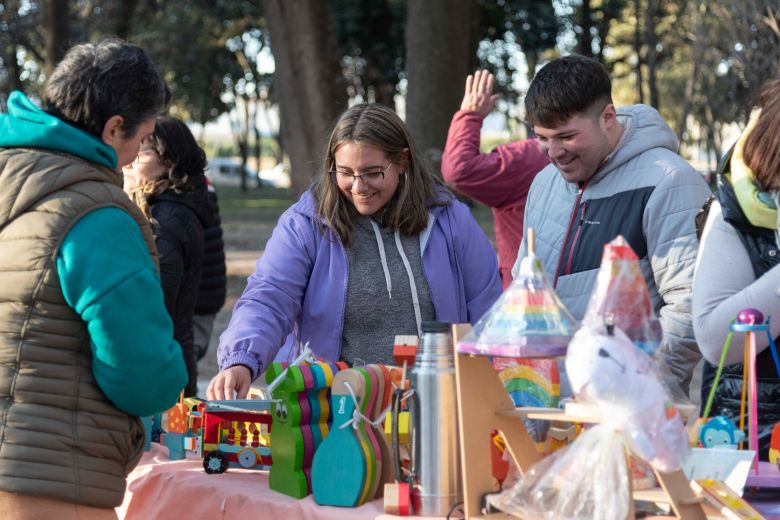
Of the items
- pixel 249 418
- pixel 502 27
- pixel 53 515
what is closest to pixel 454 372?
pixel 249 418

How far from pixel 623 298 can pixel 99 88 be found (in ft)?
3.79

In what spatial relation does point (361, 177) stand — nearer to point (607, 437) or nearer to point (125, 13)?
point (607, 437)

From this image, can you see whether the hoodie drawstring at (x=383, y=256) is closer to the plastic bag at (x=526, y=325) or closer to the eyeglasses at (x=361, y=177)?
the eyeglasses at (x=361, y=177)

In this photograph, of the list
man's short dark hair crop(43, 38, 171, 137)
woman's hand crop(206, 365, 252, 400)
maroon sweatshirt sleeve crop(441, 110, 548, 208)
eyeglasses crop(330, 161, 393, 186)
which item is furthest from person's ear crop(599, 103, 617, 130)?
maroon sweatshirt sleeve crop(441, 110, 548, 208)

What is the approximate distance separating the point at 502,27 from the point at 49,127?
1729 centimetres

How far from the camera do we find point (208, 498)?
8.59ft

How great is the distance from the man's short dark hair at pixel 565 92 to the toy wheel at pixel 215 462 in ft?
4.12

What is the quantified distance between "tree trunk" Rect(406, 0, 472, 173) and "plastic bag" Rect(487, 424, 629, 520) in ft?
23.1

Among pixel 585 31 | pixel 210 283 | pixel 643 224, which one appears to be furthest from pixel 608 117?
pixel 585 31

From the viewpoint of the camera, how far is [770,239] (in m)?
2.53

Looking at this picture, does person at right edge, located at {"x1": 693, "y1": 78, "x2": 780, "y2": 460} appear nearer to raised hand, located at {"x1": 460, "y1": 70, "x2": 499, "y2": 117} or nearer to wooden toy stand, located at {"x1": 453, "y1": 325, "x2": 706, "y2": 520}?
wooden toy stand, located at {"x1": 453, "y1": 325, "x2": 706, "y2": 520}

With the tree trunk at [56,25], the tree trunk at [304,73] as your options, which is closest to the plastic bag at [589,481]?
the tree trunk at [304,73]

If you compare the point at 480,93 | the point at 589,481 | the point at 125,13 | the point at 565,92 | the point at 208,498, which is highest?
the point at 125,13

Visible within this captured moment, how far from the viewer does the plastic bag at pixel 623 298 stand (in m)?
1.99
